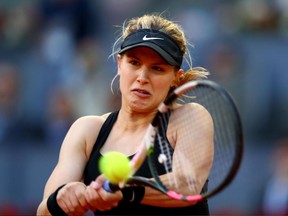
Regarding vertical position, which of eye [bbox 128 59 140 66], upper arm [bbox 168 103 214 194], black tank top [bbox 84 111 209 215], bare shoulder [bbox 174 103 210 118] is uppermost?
eye [bbox 128 59 140 66]

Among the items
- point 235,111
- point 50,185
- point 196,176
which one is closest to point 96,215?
point 50,185

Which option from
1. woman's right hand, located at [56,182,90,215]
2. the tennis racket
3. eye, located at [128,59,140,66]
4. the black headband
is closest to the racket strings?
the tennis racket

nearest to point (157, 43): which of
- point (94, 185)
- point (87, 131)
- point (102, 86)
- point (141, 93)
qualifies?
point (141, 93)

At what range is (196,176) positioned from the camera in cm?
532

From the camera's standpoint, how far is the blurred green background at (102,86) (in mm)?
10711

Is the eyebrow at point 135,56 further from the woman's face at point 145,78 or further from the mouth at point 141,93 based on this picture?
the mouth at point 141,93

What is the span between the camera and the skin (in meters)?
5.37

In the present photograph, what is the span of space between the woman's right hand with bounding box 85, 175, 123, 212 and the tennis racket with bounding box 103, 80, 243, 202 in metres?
0.03

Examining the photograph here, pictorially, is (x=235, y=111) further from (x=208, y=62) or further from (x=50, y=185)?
(x=208, y=62)

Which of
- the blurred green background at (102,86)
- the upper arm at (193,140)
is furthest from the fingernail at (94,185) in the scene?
the blurred green background at (102,86)

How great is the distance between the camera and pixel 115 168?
16.6ft

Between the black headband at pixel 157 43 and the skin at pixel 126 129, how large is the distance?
0.14ft

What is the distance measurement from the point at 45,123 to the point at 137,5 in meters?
3.28

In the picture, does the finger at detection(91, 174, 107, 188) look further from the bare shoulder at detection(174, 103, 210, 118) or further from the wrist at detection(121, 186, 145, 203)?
the bare shoulder at detection(174, 103, 210, 118)
